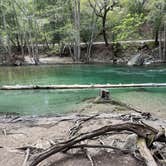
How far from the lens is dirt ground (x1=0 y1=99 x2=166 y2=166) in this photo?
329 centimetres

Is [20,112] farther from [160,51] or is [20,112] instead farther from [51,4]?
[51,4]

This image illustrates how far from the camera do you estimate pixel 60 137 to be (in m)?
4.45

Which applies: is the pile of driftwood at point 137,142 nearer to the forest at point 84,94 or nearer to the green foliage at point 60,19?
the forest at point 84,94

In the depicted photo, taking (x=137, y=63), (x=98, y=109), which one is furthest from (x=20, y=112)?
(x=137, y=63)

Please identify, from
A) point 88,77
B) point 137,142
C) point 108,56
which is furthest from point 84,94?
point 108,56

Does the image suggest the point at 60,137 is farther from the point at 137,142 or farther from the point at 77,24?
the point at 77,24

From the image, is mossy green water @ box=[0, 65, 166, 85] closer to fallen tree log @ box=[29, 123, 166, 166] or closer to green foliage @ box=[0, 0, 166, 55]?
green foliage @ box=[0, 0, 166, 55]

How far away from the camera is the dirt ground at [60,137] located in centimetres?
329

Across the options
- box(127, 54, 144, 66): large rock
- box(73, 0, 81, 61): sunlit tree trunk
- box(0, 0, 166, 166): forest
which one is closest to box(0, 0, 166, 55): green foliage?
box(0, 0, 166, 166): forest

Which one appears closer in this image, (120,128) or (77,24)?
(120,128)

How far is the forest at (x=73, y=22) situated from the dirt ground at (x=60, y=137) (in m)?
17.5

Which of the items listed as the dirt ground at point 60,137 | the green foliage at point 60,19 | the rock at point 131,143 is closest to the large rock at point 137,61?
the green foliage at point 60,19

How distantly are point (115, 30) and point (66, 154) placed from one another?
21.2m

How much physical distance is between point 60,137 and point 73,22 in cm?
2159
